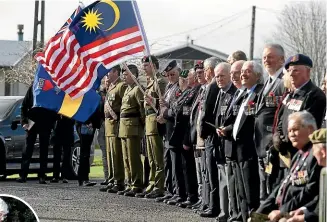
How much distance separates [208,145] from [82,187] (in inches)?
223

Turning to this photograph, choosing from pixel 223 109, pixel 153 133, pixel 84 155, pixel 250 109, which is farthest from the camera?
pixel 84 155

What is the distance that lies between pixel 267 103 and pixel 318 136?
268 cm

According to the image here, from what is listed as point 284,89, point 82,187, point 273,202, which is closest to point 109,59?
point 82,187

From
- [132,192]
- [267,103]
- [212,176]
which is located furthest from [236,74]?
[132,192]

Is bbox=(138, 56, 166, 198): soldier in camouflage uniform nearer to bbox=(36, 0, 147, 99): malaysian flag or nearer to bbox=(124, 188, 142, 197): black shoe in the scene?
bbox=(124, 188, 142, 197): black shoe

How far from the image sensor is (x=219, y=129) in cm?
1180

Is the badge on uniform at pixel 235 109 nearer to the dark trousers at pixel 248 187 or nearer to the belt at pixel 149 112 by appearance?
the dark trousers at pixel 248 187

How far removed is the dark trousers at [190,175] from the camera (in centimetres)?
1424

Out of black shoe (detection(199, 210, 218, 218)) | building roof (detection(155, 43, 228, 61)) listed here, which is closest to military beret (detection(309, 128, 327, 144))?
black shoe (detection(199, 210, 218, 218))

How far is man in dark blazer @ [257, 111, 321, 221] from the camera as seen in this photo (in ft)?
26.3

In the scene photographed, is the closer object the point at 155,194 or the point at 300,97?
the point at 300,97

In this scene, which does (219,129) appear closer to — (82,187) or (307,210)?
(307,210)

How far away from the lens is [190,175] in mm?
14250

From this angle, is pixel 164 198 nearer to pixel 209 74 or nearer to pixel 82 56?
pixel 82 56
